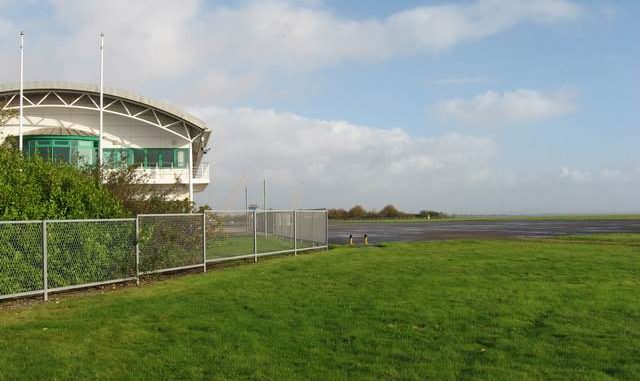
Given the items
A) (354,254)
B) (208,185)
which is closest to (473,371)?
(354,254)

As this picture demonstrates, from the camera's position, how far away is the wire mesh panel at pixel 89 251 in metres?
11.9

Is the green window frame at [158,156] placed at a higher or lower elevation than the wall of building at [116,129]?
lower

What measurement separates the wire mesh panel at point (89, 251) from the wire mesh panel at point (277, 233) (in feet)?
20.1

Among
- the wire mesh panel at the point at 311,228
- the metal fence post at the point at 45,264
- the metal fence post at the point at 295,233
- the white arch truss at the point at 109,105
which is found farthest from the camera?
the white arch truss at the point at 109,105

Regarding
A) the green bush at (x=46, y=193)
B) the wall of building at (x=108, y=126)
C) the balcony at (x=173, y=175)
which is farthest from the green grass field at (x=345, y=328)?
the wall of building at (x=108, y=126)

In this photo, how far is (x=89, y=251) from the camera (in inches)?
497

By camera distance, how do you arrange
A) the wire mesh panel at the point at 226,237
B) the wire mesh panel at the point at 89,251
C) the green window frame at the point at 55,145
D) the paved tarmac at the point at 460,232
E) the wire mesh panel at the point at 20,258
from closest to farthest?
the wire mesh panel at the point at 20,258, the wire mesh panel at the point at 89,251, the wire mesh panel at the point at 226,237, the paved tarmac at the point at 460,232, the green window frame at the point at 55,145

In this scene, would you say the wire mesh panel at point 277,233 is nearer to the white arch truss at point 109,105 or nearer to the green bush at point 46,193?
the green bush at point 46,193

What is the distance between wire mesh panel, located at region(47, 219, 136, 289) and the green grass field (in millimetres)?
708

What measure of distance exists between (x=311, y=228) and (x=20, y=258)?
40.1 ft

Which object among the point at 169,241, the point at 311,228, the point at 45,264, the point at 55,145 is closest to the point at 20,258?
the point at 45,264

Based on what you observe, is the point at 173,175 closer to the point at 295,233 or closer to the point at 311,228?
the point at 311,228

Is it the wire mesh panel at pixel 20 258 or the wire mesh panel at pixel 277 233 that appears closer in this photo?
the wire mesh panel at pixel 20 258

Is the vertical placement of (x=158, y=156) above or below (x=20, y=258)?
above
